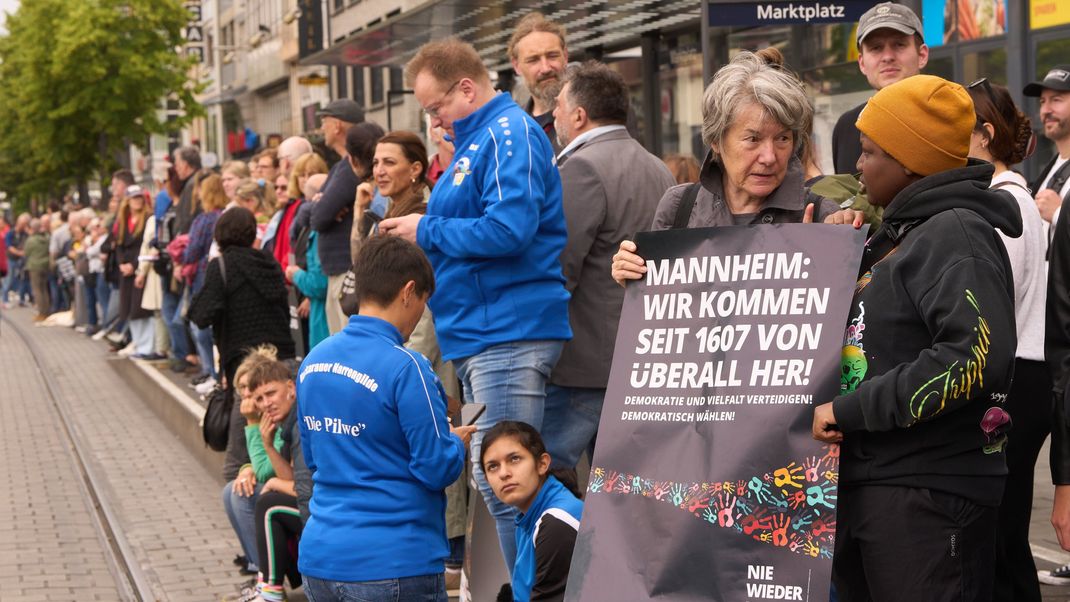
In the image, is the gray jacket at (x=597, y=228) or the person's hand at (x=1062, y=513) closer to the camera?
the person's hand at (x=1062, y=513)

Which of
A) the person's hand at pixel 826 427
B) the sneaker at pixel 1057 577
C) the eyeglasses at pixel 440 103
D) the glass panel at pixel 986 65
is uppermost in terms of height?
the glass panel at pixel 986 65

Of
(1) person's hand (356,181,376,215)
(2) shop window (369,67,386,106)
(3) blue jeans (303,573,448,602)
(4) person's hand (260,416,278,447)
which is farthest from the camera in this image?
(2) shop window (369,67,386,106)

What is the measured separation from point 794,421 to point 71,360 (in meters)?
19.2

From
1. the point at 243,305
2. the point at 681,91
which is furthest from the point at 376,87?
the point at 243,305

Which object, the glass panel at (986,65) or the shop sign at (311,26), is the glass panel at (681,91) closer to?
the glass panel at (986,65)

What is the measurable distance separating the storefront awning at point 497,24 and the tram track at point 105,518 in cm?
536

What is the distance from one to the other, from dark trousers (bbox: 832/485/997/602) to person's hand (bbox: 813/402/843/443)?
0.48ft

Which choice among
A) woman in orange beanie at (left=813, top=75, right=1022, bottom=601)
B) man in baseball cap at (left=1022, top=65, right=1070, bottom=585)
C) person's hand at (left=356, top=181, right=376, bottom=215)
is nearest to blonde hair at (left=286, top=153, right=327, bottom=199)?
person's hand at (left=356, top=181, right=376, bottom=215)

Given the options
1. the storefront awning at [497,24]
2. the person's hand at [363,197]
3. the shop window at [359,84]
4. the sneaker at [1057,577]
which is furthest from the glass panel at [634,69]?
the shop window at [359,84]

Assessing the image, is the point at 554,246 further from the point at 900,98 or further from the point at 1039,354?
the point at 900,98

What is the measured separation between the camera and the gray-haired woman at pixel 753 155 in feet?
11.7

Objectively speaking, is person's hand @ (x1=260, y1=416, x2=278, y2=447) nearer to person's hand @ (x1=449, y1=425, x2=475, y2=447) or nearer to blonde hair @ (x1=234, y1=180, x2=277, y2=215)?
person's hand @ (x1=449, y1=425, x2=475, y2=447)

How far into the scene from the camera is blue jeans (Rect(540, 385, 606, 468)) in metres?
5.59

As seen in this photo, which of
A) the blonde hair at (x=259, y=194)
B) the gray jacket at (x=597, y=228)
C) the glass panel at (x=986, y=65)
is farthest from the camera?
the blonde hair at (x=259, y=194)
